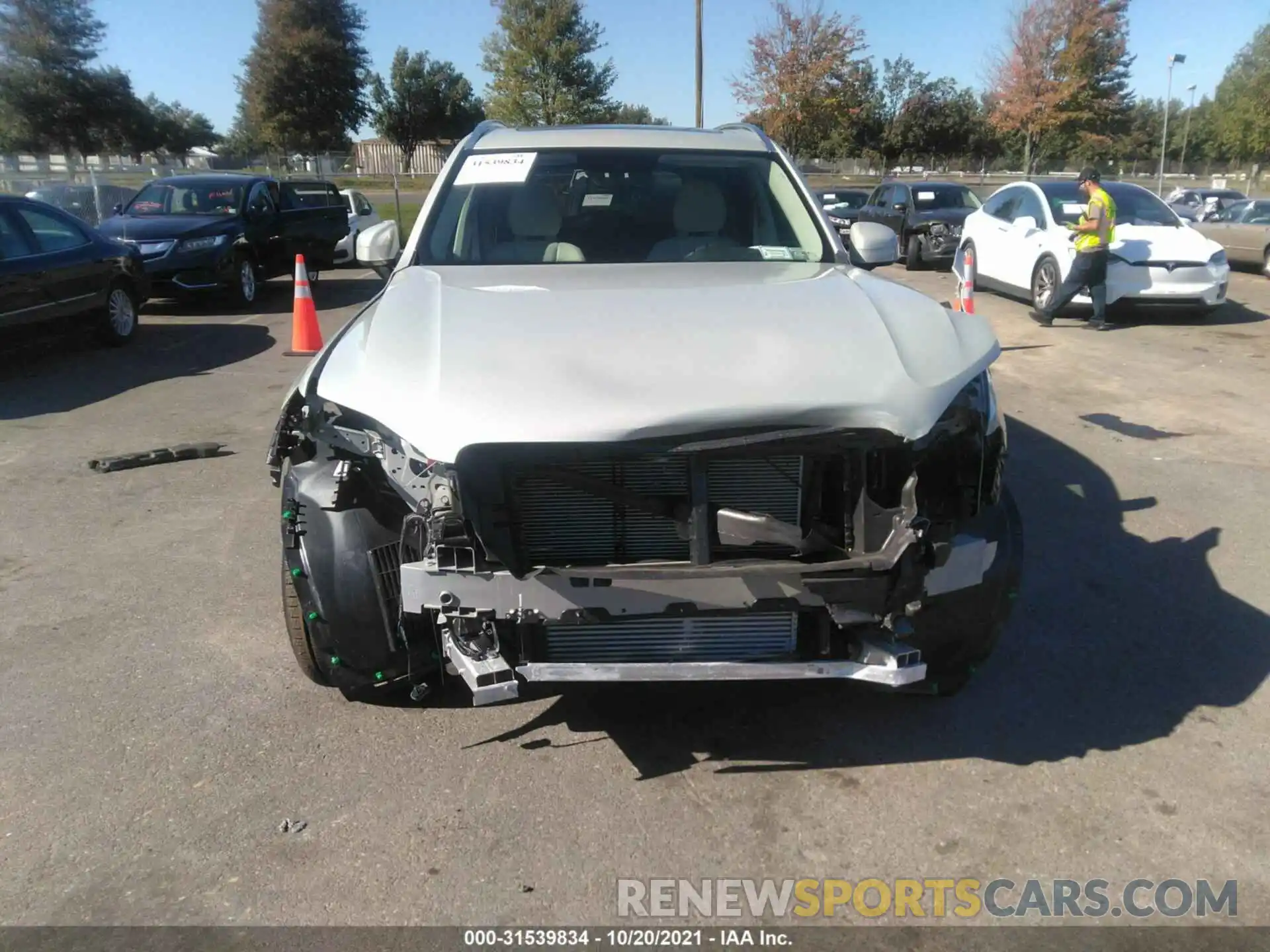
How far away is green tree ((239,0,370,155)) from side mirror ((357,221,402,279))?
48.7m

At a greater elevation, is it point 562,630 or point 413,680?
point 562,630

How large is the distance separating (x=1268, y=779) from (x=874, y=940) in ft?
5.01

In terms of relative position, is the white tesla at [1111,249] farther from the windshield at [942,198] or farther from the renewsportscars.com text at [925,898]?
the renewsportscars.com text at [925,898]

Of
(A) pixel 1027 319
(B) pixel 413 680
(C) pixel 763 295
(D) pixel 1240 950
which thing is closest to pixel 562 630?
(B) pixel 413 680

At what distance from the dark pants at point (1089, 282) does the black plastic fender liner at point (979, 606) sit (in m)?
9.08

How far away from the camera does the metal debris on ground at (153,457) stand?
244 inches

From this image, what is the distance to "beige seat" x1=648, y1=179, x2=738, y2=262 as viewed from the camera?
423 centimetres

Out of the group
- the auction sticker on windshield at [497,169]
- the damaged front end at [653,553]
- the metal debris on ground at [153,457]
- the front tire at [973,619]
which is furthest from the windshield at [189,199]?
the front tire at [973,619]

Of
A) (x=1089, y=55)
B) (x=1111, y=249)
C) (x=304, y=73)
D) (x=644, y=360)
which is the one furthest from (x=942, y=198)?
(x=304, y=73)

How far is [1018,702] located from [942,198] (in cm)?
1665

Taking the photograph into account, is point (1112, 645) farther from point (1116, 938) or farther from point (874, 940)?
point (874, 940)

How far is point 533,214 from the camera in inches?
172

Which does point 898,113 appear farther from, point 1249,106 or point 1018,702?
point 1018,702

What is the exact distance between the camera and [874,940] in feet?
7.93
